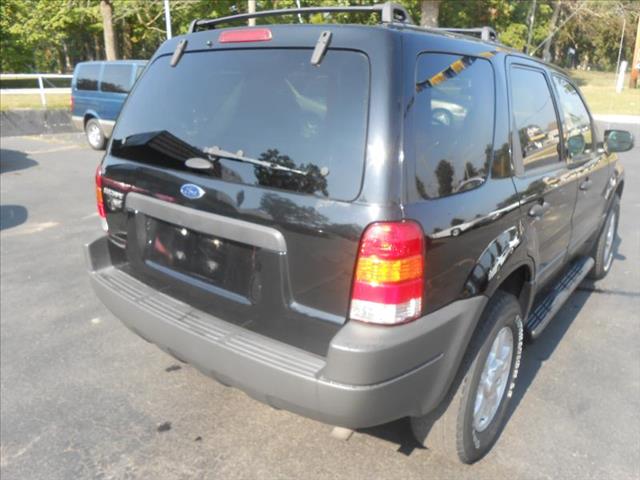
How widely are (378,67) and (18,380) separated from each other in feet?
9.01

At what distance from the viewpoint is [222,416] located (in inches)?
114

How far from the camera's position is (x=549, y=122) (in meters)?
3.18

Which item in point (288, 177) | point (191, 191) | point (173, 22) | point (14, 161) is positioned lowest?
point (14, 161)

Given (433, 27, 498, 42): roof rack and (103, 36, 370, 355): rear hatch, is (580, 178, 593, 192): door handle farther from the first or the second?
(103, 36, 370, 355): rear hatch

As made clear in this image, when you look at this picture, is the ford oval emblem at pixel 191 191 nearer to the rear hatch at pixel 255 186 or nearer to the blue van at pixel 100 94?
the rear hatch at pixel 255 186

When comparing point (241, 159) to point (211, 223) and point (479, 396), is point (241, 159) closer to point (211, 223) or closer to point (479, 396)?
point (211, 223)

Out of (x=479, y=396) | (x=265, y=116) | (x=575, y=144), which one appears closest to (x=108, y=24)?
(x=575, y=144)

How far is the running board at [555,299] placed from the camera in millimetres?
3115

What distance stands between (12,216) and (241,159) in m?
5.75

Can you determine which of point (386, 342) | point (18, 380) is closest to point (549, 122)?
point (386, 342)

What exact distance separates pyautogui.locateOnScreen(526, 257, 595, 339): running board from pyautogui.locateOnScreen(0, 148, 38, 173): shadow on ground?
9.32 metres

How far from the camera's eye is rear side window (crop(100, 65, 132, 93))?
487 inches

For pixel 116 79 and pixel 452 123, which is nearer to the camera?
pixel 452 123

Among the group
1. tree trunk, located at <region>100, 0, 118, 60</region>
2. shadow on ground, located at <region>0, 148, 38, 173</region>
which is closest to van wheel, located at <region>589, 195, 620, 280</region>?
shadow on ground, located at <region>0, 148, 38, 173</region>
